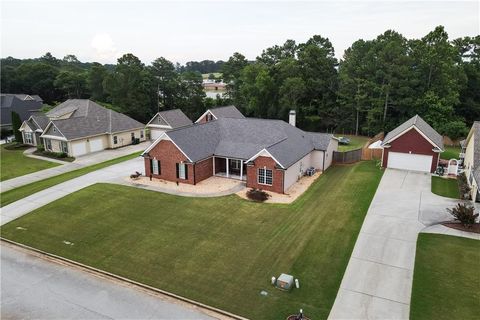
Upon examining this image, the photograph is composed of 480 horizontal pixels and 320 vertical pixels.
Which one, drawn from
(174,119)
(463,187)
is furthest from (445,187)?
(174,119)

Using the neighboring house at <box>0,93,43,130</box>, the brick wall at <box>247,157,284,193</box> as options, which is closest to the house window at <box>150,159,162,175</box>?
the brick wall at <box>247,157,284,193</box>

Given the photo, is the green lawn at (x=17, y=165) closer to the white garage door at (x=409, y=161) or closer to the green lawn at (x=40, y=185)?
the green lawn at (x=40, y=185)

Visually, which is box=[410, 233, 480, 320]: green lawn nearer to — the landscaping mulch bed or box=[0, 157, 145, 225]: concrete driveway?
the landscaping mulch bed

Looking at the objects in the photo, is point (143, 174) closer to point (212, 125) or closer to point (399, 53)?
point (212, 125)

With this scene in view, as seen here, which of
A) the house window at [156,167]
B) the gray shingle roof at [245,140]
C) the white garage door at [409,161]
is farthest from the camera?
the white garage door at [409,161]

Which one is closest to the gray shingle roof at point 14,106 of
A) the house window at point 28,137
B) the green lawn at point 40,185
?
the house window at point 28,137

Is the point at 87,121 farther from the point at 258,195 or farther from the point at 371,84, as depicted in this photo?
the point at 371,84
